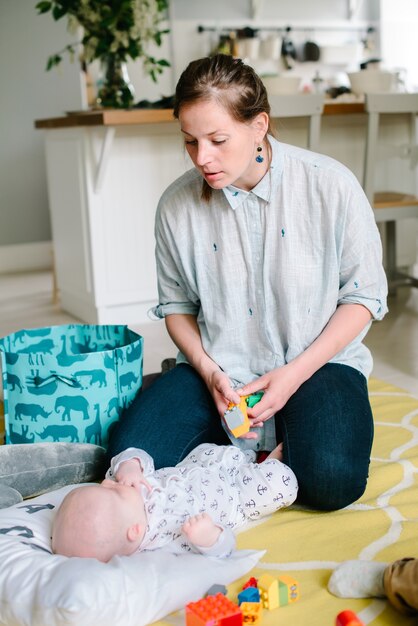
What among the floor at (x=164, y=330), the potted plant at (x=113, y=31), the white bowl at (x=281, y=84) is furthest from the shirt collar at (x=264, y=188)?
the white bowl at (x=281, y=84)

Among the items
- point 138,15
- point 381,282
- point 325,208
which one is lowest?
point 381,282

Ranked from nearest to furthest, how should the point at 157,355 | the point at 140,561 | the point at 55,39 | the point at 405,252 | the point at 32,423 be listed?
the point at 140,561
the point at 32,423
the point at 157,355
the point at 405,252
the point at 55,39

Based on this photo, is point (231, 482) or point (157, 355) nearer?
point (231, 482)

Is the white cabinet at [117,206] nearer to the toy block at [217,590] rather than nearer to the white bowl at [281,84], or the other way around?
the white bowl at [281,84]

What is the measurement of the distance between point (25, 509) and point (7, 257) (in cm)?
385

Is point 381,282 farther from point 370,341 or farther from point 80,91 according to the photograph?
point 80,91

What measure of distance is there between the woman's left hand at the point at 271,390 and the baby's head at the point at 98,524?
13.2 inches

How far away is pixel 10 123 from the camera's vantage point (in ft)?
16.7

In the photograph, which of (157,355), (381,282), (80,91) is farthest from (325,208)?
(80,91)

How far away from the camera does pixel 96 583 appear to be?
1.19 metres

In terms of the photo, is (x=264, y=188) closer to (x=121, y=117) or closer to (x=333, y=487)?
(x=333, y=487)

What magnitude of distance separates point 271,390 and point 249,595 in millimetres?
446

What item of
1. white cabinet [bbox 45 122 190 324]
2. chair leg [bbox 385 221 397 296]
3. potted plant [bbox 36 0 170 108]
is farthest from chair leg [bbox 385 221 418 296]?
potted plant [bbox 36 0 170 108]

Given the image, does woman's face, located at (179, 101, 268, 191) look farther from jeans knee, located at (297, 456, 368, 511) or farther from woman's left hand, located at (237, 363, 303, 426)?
jeans knee, located at (297, 456, 368, 511)
